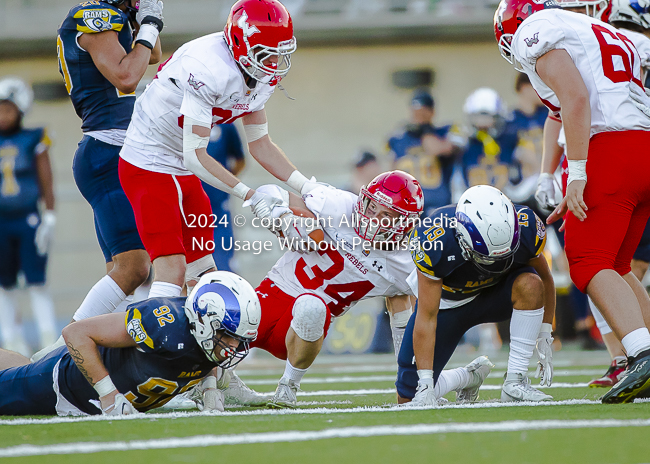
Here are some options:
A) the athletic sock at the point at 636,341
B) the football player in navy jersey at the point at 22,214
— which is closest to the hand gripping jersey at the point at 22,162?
the football player in navy jersey at the point at 22,214

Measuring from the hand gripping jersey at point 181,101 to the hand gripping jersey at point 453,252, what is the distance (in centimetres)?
113

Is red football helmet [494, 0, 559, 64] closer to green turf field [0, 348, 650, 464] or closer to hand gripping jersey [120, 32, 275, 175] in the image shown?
hand gripping jersey [120, 32, 275, 175]

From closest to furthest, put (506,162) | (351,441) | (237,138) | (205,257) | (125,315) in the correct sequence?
(351,441), (125,315), (205,257), (237,138), (506,162)

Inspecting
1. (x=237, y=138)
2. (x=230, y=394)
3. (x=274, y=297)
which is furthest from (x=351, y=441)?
(x=237, y=138)

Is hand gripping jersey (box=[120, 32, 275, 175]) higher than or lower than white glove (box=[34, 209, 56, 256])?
higher

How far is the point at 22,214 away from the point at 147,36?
3.62 metres

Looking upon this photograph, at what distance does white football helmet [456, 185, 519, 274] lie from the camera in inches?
136

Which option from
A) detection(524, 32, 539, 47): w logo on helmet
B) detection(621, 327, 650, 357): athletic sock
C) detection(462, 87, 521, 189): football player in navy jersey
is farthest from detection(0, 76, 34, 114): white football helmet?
detection(621, 327, 650, 357): athletic sock

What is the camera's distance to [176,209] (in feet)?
13.0

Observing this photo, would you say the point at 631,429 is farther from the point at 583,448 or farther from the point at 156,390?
the point at 156,390

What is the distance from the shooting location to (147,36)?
4285 millimetres

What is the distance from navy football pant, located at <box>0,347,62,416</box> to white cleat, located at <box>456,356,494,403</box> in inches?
73.8

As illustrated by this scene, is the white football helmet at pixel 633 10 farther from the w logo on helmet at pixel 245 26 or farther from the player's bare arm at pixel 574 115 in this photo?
the w logo on helmet at pixel 245 26

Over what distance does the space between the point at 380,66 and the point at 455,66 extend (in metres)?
1.22
